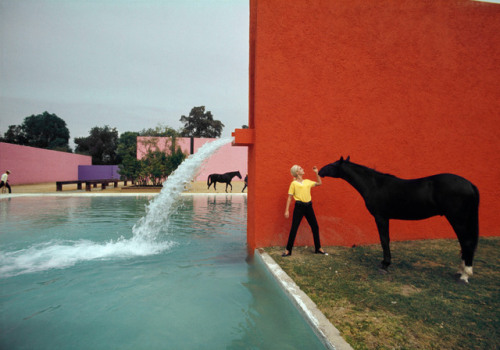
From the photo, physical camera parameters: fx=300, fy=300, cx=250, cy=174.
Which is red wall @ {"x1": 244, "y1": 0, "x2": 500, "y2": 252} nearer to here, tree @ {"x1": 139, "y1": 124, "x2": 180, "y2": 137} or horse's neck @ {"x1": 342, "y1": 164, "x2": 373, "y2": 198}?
horse's neck @ {"x1": 342, "y1": 164, "x2": 373, "y2": 198}

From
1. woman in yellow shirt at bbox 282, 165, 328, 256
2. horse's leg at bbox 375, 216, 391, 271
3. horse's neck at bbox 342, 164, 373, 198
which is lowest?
horse's leg at bbox 375, 216, 391, 271

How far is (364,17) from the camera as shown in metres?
6.06

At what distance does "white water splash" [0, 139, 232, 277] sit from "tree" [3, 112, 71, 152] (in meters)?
61.9

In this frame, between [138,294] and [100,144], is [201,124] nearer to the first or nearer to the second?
[100,144]

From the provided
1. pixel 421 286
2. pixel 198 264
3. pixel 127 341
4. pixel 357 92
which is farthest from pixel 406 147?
pixel 127 341

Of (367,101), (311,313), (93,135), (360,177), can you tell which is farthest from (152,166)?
(93,135)

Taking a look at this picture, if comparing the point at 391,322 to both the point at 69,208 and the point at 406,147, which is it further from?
the point at 69,208

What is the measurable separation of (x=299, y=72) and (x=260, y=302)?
14.1 feet

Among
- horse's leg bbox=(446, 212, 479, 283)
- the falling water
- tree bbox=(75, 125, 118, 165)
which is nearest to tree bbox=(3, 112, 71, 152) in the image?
tree bbox=(75, 125, 118, 165)

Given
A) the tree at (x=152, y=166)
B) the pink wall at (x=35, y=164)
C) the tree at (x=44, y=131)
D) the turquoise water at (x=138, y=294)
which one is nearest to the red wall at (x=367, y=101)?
the turquoise water at (x=138, y=294)

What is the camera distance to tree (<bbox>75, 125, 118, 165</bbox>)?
55.0 metres

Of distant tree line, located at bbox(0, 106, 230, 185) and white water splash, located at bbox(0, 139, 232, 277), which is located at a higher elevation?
distant tree line, located at bbox(0, 106, 230, 185)

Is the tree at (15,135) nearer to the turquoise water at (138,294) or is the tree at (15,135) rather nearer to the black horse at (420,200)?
the turquoise water at (138,294)

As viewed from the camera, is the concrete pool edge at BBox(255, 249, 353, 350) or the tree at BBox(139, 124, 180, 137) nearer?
the concrete pool edge at BBox(255, 249, 353, 350)
